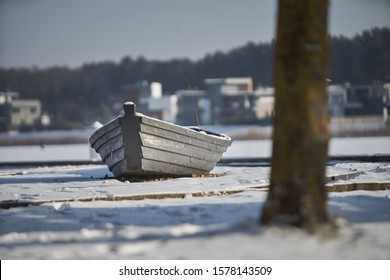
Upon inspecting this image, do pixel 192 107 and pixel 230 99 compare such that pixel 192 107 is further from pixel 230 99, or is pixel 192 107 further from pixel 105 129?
pixel 105 129

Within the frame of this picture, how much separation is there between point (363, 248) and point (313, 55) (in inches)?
68.6

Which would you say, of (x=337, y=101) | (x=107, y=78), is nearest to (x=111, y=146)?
(x=337, y=101)

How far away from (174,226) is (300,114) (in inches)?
73.6

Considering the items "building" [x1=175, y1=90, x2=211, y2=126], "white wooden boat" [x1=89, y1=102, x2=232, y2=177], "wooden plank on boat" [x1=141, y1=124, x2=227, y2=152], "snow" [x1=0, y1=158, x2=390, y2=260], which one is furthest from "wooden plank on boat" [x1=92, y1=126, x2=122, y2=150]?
"building" [x1=175, y1=90, x2=211, y2=126]

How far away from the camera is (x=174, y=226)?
6520 mm

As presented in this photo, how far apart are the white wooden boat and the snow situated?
121 centimetres

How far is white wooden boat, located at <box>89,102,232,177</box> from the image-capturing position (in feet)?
37.7

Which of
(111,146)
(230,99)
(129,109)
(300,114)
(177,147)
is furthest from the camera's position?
(230,99)

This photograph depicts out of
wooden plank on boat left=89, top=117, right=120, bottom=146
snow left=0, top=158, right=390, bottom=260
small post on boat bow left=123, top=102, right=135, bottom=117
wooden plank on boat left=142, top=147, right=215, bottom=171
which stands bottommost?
snow left=0, top=158, right=390, bottom=260

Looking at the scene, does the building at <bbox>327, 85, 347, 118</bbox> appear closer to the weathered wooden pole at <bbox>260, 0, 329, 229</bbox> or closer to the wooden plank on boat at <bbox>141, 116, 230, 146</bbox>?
the wooden plank on boat at <bbox>141, 116, 230, 146</bbox>

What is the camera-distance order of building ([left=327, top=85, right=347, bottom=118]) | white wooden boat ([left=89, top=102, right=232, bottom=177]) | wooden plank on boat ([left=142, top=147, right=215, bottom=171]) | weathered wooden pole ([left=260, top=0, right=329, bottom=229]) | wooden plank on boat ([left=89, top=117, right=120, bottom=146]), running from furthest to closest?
building ([left=327, top=85, right=347, bottom=118]) < wooden plank on boat ([left=89, top=117, right=120, bottom=146]) < wooden plank on boat ([left=142, top=147, right=215, bottom=171]) < white wooden boat ([left=89, top=102, right=232, bottom=177]) < weathered wooden pole ([left=260, top=0, right=329, bottom=229])

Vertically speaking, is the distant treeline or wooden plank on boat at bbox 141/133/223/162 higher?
the distant treeline
